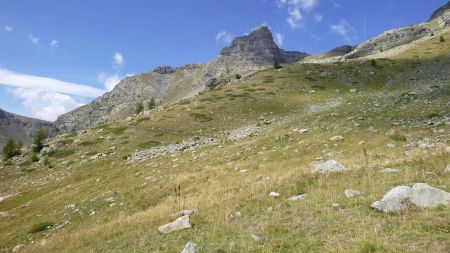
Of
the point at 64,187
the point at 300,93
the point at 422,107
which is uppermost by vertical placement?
the point at 300,93

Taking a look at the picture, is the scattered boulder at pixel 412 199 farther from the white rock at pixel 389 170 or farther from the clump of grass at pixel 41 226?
the clump of grass at pixel 41 226

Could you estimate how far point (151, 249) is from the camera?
40.6 feet

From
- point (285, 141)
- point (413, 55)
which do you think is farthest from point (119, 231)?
point (413, 55)

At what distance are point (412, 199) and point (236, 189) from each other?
8868mm

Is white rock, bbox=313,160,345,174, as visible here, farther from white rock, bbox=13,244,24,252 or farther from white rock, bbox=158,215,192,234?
white rock, bbox=13,244,24,252

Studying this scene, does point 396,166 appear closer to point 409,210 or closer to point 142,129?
point 409,210

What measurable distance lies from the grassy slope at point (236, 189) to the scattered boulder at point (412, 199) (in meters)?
0.44

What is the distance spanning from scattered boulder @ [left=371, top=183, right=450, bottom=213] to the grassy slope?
1.43ft

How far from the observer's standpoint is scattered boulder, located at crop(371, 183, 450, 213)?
35.2ft

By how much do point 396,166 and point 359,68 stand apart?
75.3 metres

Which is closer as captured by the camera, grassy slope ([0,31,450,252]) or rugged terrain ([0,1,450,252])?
grassy slope ([0,31,450,252])

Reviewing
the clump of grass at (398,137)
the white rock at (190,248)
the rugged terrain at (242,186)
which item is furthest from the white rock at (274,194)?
the clump of grass at (398,137)

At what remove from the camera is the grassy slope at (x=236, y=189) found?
409 inches

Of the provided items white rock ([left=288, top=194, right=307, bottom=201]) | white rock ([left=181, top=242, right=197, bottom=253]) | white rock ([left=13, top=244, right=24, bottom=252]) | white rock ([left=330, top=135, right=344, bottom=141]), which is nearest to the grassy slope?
white rock ([left=181, top=242, right=197, bottom=253])
